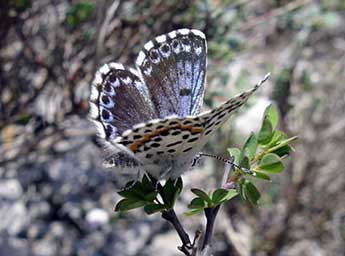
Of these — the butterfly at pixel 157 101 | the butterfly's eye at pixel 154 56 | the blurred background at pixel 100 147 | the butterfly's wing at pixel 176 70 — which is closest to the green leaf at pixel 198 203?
the butterfly at pixel 157 101

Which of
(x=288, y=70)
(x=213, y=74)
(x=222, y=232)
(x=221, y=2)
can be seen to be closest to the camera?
(x=213, y=74)

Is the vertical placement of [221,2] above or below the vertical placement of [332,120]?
above

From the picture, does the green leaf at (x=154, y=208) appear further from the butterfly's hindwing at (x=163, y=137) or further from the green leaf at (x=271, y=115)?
the green leaf at (x=271, y=115)

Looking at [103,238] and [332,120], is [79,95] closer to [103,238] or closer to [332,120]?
[103,238]

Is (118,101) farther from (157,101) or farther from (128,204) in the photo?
(128,204)

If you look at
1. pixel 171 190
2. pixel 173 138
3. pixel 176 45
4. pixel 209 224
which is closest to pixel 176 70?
pixel 176 45

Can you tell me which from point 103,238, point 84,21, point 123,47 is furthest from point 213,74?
point 103,238
